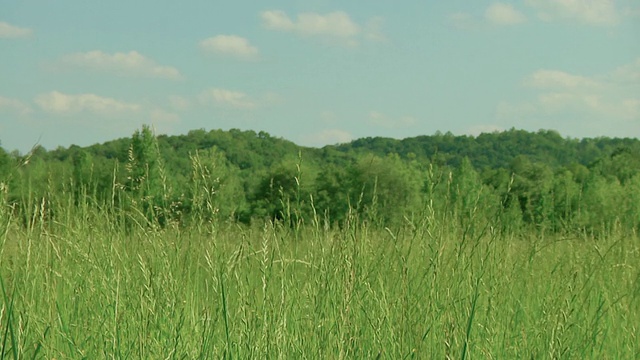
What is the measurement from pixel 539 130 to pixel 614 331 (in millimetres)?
54030

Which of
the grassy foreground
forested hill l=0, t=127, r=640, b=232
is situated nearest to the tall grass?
the grassy foreground

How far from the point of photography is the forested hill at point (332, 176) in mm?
2693

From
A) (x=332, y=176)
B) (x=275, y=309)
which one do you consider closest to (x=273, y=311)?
(x=275, y=309)

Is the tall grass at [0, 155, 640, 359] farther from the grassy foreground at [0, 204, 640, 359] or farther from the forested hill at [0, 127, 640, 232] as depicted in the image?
the forested hill at [0, 127, 640, 232]

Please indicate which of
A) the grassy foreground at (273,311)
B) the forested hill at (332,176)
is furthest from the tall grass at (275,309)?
the forested hill at (332,176)

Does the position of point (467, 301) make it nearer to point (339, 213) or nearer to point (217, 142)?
point (339, 213)

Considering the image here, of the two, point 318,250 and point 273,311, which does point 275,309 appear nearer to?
point 273,311

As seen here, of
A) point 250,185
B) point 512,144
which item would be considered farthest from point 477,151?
point 250,185

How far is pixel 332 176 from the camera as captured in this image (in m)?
22.7

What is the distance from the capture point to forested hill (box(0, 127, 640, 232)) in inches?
106

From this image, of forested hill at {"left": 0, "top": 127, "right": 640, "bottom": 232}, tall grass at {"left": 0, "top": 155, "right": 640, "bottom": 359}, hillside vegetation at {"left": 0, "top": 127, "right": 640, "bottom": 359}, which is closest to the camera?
tall grass at {"left": 0, "top": 155, "right": 640, "bottom": 359}

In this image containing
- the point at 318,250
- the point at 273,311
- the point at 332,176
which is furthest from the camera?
the point at 332,176

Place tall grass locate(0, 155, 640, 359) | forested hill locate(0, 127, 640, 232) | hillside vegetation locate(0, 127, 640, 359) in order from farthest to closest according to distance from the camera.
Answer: forested hill locate(0, 127, 640, 232)
hillside vegetation locate(0, 127, 640, 359)
tall grass locate(0, 155, 640, 359)

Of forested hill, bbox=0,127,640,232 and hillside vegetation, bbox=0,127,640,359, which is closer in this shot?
hillside vegetation, bbox=0,127,640,359
